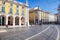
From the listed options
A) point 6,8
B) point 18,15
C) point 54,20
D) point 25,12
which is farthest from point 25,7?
point 54,20

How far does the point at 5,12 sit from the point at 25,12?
12.2 m

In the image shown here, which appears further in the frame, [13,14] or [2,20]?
[13,14]

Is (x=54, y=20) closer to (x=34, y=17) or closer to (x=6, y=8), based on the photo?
(x=34, y=17)

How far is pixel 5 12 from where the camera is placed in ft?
164

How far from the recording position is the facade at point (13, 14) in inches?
1968

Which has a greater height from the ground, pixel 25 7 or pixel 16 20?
pixel 25 7

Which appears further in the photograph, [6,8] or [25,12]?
[25,12]

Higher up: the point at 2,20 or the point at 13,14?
the point at 13,14

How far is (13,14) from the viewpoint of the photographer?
53.6 meters

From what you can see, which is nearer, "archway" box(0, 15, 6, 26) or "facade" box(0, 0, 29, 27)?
"facade" box(0, 0, 29, 27)

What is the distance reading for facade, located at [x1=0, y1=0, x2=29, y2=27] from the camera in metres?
50.0

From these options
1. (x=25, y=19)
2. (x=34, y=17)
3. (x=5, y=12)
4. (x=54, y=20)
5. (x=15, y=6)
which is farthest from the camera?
(x=54, y=20)

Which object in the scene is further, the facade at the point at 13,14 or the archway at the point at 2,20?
the archway at the point at 2,20

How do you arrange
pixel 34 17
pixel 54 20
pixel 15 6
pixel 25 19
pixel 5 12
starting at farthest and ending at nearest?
pixel 54 20
pixel 34 17
pixel 25 19
pixel 15 6
pixel 5 12
